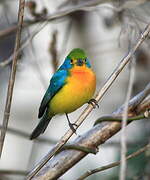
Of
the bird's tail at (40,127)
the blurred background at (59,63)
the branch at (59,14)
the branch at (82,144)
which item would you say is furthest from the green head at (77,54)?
the branch at (82,144)

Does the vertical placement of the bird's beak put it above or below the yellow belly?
above

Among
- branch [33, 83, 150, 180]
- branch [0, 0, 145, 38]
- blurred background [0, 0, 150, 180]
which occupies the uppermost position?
blurred background [0, 0, 150, 180]

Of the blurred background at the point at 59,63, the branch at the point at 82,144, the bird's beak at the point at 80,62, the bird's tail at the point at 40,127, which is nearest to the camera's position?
the branch at the point at 82,144

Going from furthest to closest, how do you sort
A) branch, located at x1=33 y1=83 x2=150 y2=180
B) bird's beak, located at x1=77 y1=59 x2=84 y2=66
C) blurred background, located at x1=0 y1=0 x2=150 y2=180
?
blurred background, located at x1=0 y1=0 x2=150 y2=180, bird's beak, located at x1=77 y1=59 x2=84 y2=66, branch, located at x1=33 y1=83 x2=150 y2=180

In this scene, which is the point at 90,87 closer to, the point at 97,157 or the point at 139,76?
the point at 139,76

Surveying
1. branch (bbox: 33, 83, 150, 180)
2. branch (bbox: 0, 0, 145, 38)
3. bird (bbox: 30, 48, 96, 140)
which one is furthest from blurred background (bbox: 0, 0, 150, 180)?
branch (bbox: 33, 83, 150, 180)

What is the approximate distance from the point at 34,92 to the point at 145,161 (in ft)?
9.41

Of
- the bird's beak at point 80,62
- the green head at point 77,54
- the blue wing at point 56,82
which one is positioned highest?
the green head at point 77,54

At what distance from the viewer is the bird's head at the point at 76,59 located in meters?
3.79

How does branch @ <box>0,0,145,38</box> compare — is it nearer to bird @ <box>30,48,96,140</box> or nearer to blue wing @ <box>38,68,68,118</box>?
bird @ <box>30,48,96,140</box>

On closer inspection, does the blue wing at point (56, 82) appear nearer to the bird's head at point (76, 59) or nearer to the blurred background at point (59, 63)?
the bird's head at point (76, 59)

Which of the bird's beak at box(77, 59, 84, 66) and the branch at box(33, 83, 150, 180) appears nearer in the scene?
the branch at box(33, 83, 150, 180)

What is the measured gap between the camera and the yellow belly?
3.72 meters

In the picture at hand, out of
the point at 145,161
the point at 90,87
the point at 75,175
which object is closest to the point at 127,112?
the point at 90,87
